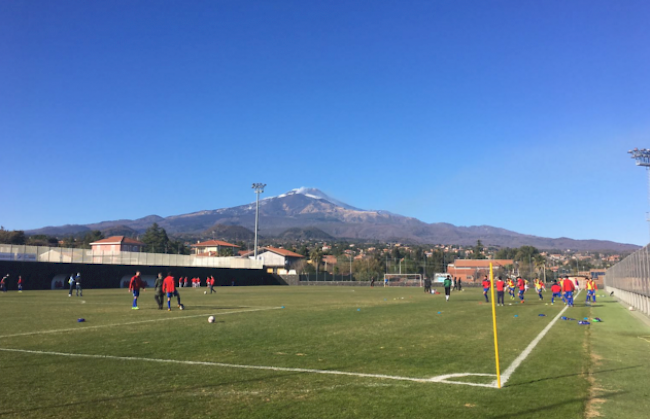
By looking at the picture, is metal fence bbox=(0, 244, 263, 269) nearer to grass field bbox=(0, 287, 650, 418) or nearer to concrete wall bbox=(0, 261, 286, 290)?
concrete wall bbox=(0, 261, 286, 290)

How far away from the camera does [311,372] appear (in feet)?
31.1

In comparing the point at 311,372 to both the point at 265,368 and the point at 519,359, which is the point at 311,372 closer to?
the point at 265,368

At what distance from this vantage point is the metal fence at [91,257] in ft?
171

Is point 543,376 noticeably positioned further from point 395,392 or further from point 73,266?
point 73,266

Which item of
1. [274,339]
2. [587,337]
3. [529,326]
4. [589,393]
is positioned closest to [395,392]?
[589,393]

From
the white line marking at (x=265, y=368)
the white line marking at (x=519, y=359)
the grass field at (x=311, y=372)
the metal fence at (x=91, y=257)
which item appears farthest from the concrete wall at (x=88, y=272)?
the white line marking at (x=519, y=359)

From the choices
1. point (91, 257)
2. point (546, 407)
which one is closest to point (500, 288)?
point (546, 407)

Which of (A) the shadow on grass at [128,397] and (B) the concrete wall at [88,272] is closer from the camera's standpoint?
(A) the shadow on grass at [128,397]

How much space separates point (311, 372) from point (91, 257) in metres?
57.3

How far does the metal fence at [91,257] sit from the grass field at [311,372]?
40.5 metres

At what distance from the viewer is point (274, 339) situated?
14.0 metres

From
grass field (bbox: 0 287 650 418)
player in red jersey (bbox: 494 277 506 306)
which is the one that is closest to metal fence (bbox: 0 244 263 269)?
grass field (bbox: 0 287 650 418)

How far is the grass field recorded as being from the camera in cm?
703

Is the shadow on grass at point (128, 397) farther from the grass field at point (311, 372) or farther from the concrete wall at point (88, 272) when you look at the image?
the concrete wall at point (88, 272)
